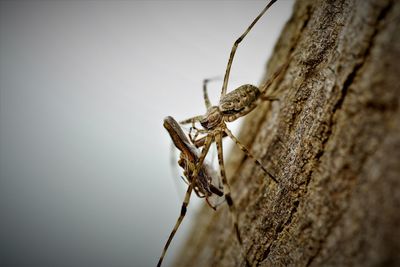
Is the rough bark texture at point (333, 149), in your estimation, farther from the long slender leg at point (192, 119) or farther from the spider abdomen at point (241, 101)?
the long slender leg at point (192, 119)

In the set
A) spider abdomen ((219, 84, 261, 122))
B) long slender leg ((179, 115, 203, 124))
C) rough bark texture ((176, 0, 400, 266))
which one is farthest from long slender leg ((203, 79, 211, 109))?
rough bark texture ((176, 0, 400, 266))

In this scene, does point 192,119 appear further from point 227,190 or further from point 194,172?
point 227,190

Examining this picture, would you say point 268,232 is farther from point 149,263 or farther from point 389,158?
point 149,263

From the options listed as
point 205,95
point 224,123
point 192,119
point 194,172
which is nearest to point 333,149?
point 194,172

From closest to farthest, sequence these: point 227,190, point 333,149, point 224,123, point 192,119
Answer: point 333,149 → point 227,190 → point 224,123 → point 192,119

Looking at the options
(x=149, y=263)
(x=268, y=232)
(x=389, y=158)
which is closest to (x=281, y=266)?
(x=268, y=232)

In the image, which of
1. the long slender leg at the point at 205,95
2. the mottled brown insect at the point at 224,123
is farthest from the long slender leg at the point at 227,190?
the long slender leg at the point at 205,95

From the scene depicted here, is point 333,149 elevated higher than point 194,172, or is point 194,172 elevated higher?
point 194,172

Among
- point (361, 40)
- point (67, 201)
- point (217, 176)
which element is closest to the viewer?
point (361, 40)
